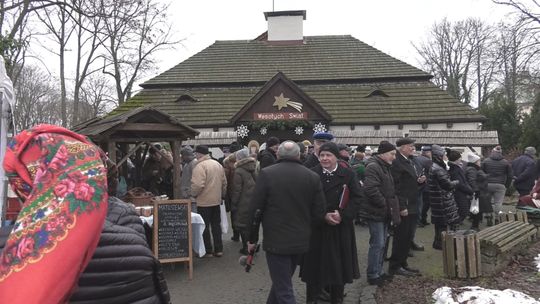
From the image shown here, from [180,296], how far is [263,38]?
71.1 ft

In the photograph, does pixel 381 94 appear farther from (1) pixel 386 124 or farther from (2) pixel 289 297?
(2) pixel 289 297

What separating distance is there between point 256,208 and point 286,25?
21.7 m

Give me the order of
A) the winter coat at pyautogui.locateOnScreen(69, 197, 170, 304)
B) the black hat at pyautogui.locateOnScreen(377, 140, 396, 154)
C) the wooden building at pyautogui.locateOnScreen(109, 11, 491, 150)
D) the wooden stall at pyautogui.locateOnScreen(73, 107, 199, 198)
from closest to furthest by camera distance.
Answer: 1. the winter coat at pyautogui.locateOnScreen(69, 197, 170, 304)
2. the black hat at pyautogui.locateOnScreen(377, 140, 396, 154)
3. the wooden stall at pyautogui.locateOnScreen(73, 107, 199, 198)
4. the wooden building at pyautogui.locateOnScreen(109, 11, 491, 150)

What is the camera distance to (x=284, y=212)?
4.69 meters

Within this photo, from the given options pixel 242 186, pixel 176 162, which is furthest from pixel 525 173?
pixel 176 162

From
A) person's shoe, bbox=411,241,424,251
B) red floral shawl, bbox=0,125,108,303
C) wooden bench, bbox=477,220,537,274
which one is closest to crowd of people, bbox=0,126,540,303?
red floral shawl, bbox=0,125,108,303

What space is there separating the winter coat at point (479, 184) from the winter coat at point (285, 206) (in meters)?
6.19

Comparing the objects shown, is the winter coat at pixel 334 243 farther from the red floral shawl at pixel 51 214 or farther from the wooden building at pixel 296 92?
the wooden building at pixel 296 92

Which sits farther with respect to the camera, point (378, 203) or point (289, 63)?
point (289, 63)

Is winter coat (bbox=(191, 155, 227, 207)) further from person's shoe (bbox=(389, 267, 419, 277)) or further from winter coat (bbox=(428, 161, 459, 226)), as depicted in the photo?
winter coat (bbox=(428, 161, 459, 226))

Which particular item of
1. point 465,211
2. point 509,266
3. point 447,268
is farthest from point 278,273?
point 465,211

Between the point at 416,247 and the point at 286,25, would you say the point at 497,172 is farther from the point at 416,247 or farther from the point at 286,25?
the point at 286,25

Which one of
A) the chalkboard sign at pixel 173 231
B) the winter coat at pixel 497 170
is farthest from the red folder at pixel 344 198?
the winter coat at pixel 497 170

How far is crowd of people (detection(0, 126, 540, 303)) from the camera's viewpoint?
135 cm
